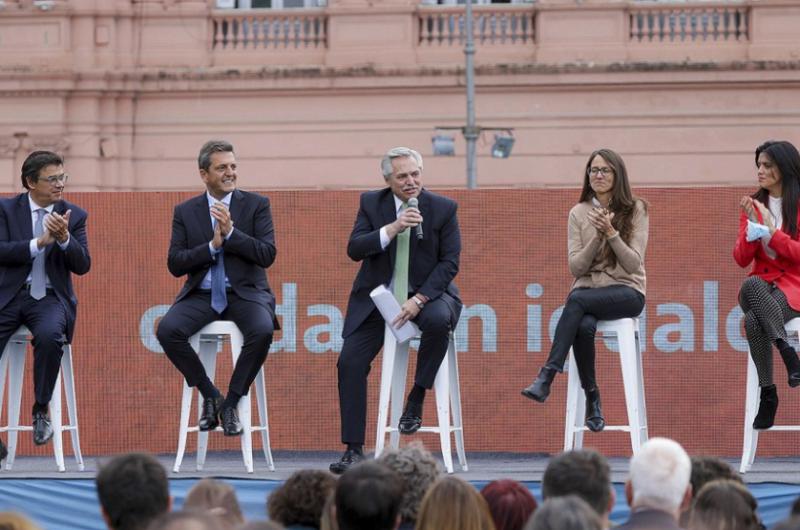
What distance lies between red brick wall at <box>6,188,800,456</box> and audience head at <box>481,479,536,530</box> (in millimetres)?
4286

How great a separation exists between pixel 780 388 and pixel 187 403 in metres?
3.46

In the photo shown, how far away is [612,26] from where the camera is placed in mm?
23391

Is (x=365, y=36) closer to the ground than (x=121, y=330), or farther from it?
farther from it

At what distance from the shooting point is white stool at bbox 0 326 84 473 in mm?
8523

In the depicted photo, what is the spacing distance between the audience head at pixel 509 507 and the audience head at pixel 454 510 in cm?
29

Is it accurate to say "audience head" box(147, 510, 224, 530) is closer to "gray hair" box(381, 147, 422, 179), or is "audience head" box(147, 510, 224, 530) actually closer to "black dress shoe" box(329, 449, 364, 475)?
"black dress shoe" box(329, 449, 364, 475)

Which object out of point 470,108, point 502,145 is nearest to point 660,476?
point 470,108

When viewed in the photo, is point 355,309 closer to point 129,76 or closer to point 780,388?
point 780,388

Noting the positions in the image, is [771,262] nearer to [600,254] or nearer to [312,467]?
[600,254]

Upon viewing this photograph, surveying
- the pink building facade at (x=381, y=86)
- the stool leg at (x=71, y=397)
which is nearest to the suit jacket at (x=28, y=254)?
the stool leg at (x=71, y=397)

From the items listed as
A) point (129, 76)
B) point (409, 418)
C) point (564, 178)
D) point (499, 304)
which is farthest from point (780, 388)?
point (129, 76)

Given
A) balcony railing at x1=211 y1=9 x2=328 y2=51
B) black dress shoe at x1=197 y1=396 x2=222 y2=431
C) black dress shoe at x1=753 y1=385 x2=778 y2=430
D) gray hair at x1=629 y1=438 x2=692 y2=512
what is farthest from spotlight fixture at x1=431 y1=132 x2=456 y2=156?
gray hair at x1=629 y1=438 x2=692 y2=512

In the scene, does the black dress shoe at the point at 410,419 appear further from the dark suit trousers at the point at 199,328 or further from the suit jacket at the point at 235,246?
the suit jacket at the point at 235,246

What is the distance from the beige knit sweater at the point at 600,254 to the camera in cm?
832
